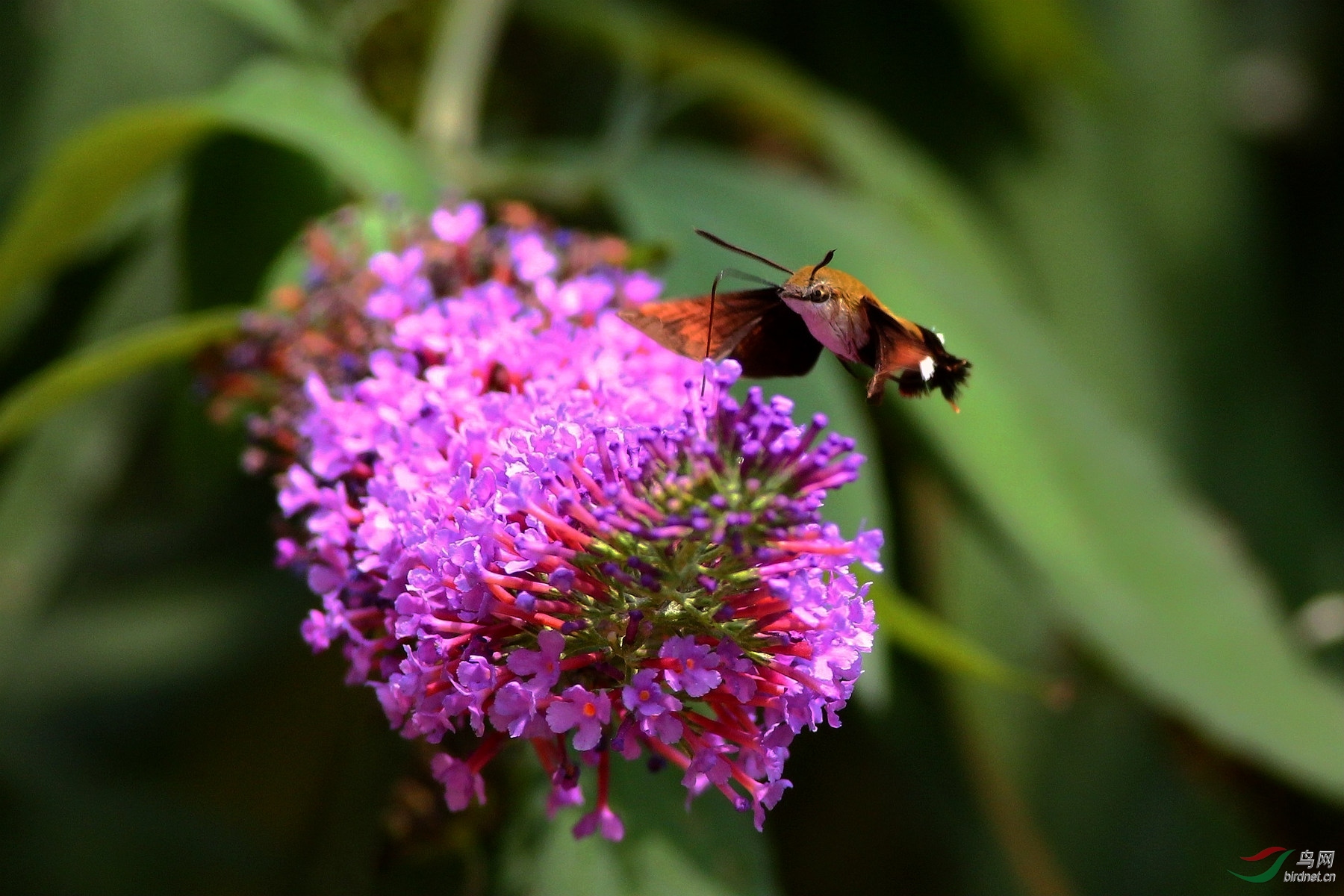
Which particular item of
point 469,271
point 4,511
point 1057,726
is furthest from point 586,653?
point 1057,726

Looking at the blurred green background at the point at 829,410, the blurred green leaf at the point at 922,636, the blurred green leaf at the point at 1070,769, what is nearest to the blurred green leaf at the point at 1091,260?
the blurred green background at the point at 829,410

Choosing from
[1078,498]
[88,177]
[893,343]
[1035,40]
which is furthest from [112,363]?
[1035,40]

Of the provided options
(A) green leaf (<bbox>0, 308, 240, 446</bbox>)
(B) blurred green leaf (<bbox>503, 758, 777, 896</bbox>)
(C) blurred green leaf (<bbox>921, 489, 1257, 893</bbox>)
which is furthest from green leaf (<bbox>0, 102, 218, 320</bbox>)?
(C) blurred green leaf (<bbox>921, 489, 1257, 893</bbox>)

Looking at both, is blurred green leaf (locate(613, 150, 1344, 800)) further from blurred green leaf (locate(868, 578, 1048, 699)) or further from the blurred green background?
blurred green leaf (locate(868, 578, 1048, 699))

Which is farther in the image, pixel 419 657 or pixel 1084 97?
pixel 1084 97

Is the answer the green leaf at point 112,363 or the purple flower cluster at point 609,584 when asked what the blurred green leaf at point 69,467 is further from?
the purple flower cluster at point 609,584

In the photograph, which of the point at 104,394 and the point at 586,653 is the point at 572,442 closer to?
the point at 586,653
